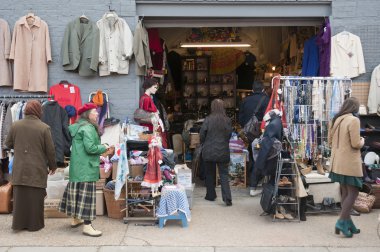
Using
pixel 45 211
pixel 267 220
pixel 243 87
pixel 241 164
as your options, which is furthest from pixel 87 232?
pixel 243 87

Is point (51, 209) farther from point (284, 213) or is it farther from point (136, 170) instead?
point (284, 213)

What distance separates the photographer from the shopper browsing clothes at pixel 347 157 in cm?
671

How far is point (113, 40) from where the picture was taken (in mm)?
9047

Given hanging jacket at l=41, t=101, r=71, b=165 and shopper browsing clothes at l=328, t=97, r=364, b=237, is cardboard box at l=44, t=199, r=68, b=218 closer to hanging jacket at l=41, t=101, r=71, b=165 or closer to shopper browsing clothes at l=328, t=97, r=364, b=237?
hanging jacket at l=41, t=101, r=71, b=165

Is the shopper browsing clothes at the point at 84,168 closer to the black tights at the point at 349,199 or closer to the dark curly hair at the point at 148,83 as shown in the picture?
the dark curly hair at the point at 148,83

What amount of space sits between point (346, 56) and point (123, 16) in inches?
166

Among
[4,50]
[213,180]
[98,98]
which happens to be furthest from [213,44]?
[4,50]

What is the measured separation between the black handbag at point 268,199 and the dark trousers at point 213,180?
99 cm

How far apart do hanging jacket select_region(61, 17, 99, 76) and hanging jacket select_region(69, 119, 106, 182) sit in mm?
2295

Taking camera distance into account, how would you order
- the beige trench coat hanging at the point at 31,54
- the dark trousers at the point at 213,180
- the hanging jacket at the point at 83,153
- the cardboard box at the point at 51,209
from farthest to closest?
the beige trench coat hanging at the point at 31,54, the dark trousers at the point at 213,180, the cardboard box at the point at 51,209, the hanging jacket at the point at 83,153

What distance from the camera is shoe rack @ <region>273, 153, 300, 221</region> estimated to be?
774 centimetres

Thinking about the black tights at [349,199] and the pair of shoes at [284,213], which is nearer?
the black tights at [349,199]

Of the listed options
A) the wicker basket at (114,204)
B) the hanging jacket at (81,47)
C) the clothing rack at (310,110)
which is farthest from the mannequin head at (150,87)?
the clothing rack at (310,110)

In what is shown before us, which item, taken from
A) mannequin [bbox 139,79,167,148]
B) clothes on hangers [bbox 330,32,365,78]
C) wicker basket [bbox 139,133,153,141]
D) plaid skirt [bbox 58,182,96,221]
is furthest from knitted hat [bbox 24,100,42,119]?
clothes on hangers [bbox 330,32,365,78]
